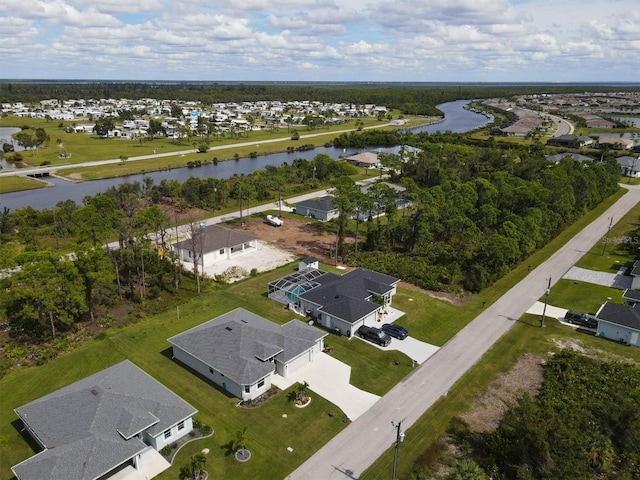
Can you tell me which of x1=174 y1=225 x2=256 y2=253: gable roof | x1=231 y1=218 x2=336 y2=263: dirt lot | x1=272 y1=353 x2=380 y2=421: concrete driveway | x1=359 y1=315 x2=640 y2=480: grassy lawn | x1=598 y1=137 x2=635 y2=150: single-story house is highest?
x1=598 y1=137 x2=635 y2=150: single-story house

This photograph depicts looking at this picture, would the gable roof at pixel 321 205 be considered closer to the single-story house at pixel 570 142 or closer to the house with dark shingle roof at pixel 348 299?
the house with dark shingle roof at pixel 348 299

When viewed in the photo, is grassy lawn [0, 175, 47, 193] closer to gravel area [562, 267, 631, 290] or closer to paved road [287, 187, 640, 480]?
paved road [287, 187, 640, 480]

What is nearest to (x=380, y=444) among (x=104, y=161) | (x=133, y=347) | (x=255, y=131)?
(x=133, y=347)

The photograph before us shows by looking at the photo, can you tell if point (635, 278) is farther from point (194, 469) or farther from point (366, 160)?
point (366, 160)

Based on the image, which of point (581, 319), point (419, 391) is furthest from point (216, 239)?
point (581, 319)

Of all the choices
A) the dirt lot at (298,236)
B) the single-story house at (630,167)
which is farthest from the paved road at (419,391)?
the single-story house at (630,167)

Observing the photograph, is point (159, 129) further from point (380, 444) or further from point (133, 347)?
point (380, 444)

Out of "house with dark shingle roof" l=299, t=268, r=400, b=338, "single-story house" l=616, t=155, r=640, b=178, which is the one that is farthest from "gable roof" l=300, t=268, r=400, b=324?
"single-story house" l=616, t=155, r=640, b=178
